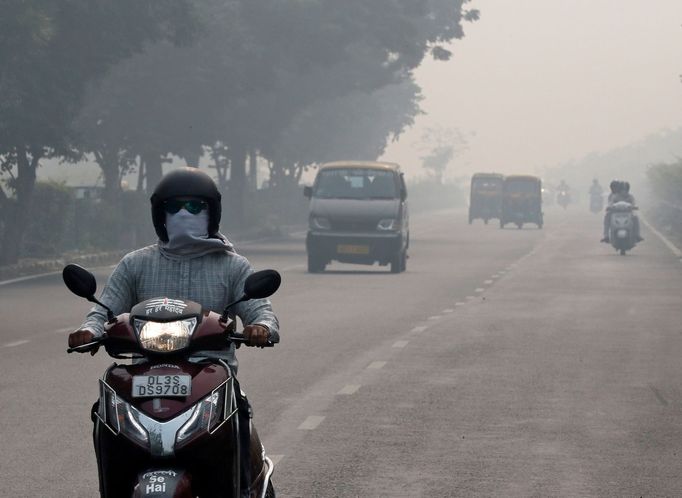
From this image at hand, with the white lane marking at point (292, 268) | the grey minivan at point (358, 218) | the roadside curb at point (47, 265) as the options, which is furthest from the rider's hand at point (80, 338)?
the white lane marking at point (292, 268)

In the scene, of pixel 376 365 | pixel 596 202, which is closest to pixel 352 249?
pixel 376 365

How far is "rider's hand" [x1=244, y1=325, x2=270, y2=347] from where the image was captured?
5977mm

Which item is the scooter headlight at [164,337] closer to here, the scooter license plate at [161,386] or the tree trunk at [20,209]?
the scooter license plate at [161,386]

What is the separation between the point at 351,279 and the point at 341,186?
10.9ft

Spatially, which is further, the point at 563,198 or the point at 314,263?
the point at 563,198

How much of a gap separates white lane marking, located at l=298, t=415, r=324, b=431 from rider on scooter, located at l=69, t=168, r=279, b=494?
4541mm

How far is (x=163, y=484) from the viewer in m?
5.43

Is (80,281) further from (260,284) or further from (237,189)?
(237,189)

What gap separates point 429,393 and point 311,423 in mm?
1902

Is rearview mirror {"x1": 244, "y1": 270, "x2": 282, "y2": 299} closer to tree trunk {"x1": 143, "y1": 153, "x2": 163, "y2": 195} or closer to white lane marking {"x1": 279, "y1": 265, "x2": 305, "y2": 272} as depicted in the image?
white lane marking {"x1": 279, "y1": 265, "x2": 305, "y2": 272}

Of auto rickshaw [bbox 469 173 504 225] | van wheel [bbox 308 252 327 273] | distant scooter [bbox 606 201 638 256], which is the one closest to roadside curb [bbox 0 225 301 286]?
van wheel [bbox 308 252 327 273]

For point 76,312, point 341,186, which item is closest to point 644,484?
point 76,312

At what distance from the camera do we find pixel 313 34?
52.8m

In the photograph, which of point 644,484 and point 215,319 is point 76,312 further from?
point 215,319
